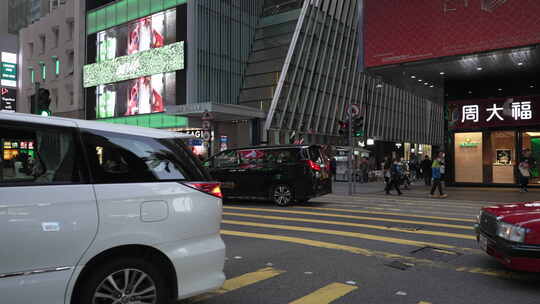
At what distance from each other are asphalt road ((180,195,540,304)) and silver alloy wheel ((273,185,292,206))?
87.2 inches

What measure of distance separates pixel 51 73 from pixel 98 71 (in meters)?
9.61

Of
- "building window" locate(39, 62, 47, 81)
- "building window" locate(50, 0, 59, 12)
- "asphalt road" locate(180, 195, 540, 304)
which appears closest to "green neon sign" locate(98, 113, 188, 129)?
"building window" locate(39, 62, 47, 81)

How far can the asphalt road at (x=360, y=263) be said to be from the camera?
4.88 metres

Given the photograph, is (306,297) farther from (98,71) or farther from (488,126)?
(98,71)

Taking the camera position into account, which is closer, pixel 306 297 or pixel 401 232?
pixel 306 297

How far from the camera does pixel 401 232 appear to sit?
8875 mm

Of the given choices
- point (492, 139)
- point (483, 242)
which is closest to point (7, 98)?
point (483, 242)

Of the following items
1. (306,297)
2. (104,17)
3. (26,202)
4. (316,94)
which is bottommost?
(306,297)

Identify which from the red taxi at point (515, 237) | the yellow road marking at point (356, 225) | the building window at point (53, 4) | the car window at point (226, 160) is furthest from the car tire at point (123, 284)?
the building window at point (53, 4)

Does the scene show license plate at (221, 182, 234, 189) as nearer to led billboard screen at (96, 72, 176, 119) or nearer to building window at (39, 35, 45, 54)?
led billboard screen at (96, 72, 176, 119)

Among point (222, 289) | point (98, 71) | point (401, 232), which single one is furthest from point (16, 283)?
point (98, 71)

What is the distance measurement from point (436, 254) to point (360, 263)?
1.48 m

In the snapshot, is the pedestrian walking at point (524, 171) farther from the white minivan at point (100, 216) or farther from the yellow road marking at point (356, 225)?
the white minivan at point (100, 216)

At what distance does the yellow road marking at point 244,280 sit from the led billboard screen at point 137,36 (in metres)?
32.9
